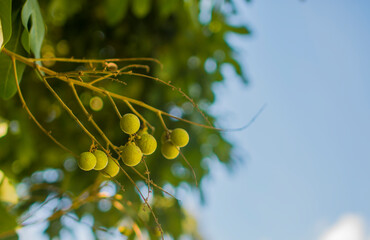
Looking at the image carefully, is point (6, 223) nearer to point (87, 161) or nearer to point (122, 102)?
point (87, 161)

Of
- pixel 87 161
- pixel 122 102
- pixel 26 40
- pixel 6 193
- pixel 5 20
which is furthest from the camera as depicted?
pixel 122 102

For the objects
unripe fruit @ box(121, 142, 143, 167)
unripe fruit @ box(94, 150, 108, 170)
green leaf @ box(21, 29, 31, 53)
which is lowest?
unripe fruit @ box(94, 150, 108, 170)

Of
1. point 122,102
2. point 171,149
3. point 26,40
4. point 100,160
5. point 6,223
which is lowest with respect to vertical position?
point 6,223

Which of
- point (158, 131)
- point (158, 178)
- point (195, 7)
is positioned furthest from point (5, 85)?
point (158, 178)

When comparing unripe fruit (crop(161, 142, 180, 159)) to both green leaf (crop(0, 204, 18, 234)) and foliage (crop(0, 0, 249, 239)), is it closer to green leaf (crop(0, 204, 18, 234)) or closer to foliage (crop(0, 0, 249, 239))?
green leaf (crop(0, 204, 18, 234))

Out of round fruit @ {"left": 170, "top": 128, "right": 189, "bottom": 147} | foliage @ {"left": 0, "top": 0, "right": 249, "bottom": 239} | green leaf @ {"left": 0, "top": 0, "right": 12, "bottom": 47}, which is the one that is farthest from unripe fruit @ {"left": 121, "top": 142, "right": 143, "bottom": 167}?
foliage @ {"left": 0, "top": 0, "right": 249, "bottom": 239}

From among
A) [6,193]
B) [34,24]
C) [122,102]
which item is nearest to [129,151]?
[34,24]

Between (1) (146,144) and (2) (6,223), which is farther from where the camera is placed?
(2) (6,223)

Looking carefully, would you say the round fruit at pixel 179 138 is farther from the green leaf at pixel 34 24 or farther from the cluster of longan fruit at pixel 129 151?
the green leaf at pixel 34 24

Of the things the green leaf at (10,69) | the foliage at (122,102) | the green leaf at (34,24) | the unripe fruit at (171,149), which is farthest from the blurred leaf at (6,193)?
the unripe fruit at (171,149)

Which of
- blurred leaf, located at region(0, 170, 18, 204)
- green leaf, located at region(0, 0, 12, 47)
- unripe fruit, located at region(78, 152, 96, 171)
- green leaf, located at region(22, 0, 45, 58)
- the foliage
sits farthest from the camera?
the foliage

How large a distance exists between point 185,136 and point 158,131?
1.41 metres

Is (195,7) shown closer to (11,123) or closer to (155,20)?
(155,20)

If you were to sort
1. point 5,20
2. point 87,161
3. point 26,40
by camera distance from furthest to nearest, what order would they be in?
point 26,40
point 5,20
point 87,161
